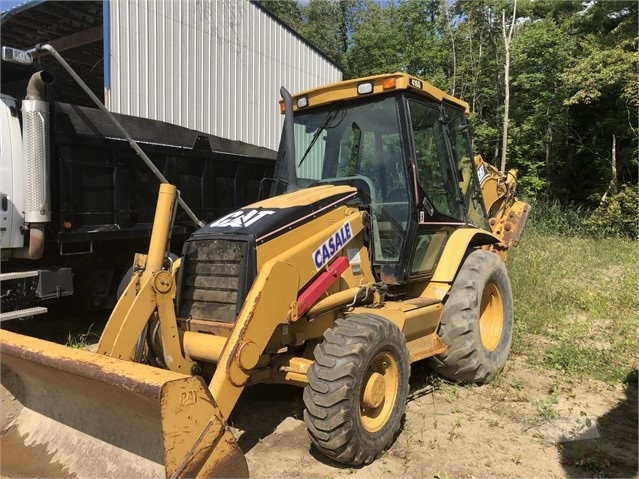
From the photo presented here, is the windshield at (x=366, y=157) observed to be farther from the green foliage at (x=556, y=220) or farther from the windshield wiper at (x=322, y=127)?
the green foliage at (x=556, y=220)

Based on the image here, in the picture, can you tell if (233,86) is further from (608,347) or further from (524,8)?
(524,8)

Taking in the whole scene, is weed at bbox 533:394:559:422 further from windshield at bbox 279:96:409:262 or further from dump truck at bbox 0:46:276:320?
dump truck at bbox 0:46:276:320

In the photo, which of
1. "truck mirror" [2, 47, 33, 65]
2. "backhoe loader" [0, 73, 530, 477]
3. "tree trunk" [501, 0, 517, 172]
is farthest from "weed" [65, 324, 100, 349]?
"tree trunk" [501, 0, 517, 172]

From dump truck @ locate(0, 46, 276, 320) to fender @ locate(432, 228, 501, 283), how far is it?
332 cm

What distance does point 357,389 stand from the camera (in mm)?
3115

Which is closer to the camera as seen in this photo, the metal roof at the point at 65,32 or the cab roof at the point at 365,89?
the cab roof at the point at 365,89

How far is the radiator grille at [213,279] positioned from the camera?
3.38 metres

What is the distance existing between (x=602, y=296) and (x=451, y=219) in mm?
4143

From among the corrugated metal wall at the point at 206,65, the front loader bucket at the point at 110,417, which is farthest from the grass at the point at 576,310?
the corrugated metal wall at the point at 206,65

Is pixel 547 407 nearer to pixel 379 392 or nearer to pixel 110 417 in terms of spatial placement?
pixel 379 392

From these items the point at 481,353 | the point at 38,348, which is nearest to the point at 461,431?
the point at 481,353

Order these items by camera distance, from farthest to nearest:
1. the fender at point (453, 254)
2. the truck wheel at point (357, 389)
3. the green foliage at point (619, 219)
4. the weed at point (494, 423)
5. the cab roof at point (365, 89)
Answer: the green foliage at point (619, 219), the fender at point (453, 254), the cab roof at point (365, 89), the weed at point (494, 423), the truck wheel at point (357, 389)

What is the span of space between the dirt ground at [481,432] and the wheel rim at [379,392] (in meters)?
0.25

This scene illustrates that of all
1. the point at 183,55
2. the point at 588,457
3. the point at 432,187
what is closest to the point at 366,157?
the point at 432,187
